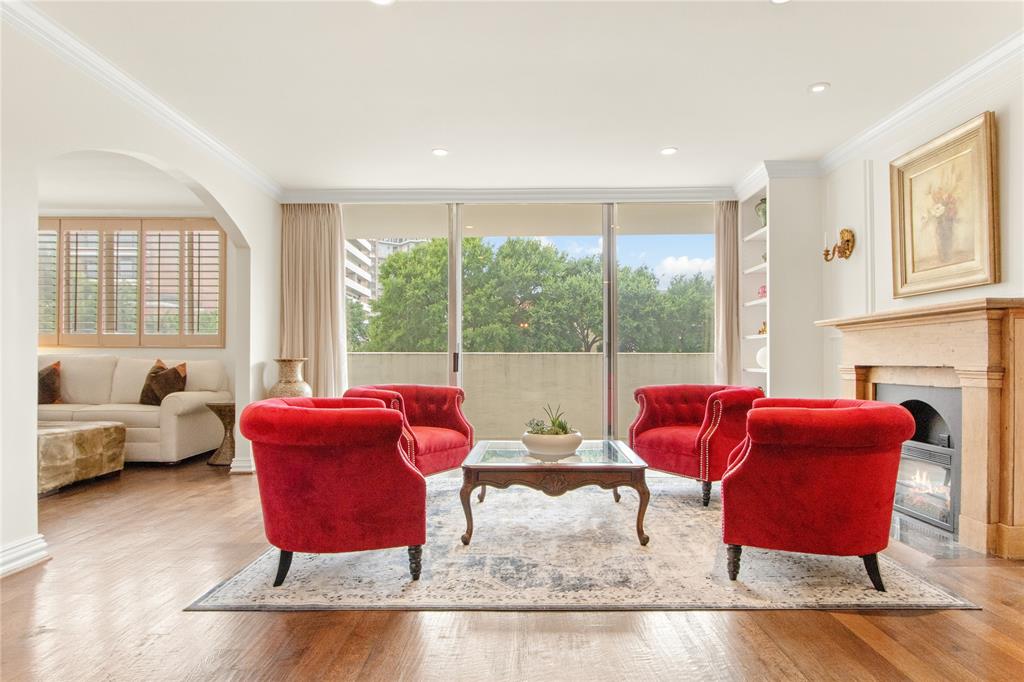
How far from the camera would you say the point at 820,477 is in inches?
95.8

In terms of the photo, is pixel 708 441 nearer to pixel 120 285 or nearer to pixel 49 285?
pixel 120 285

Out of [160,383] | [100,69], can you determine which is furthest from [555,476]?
[160,383]

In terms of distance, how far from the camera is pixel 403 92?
12.5 feet

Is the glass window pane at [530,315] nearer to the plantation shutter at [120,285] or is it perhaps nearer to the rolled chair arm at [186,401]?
the rolled chair arm at [186,401]

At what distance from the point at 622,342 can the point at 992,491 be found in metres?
3.50

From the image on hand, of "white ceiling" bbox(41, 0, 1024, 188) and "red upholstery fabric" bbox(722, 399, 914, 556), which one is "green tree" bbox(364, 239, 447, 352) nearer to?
"white ceiling" bbox(41, 0, 1024, 188)

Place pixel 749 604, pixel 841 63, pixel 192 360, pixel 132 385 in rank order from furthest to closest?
pixel 192 360 < pixel 132 385 < pixel 841 63 < pixel 749 604

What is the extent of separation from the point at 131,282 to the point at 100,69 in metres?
3.87

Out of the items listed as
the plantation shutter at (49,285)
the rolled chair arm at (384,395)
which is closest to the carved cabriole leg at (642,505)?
the rolled chair arm at (384,395)

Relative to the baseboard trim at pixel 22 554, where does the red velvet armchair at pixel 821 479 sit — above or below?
above

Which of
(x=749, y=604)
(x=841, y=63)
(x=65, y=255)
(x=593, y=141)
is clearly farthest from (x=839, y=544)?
(x=65, y=255)

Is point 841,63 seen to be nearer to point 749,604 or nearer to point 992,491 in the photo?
point 992,491

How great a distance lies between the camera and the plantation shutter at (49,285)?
21.8 ft

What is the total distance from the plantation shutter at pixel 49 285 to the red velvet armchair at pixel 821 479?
717 cm
